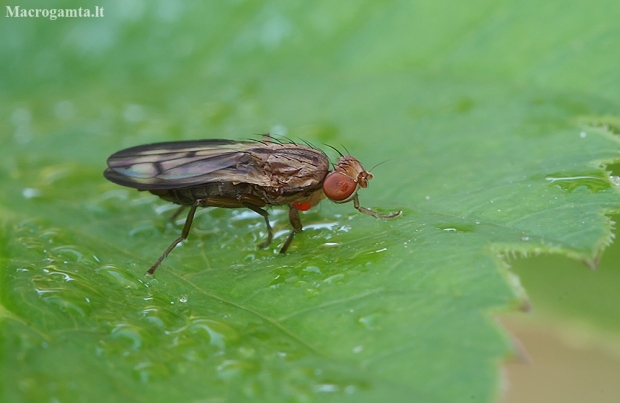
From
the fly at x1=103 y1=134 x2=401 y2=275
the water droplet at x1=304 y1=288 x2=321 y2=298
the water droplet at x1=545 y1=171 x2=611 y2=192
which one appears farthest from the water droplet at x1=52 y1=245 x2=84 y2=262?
the water droplet at x1=545 y1=171 x2=611 y2=192

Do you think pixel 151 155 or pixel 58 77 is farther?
pixel 58 77

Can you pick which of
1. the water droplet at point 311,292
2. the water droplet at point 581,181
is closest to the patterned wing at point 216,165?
the water droplet at point 311,292

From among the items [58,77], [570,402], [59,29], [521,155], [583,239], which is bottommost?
[570,402]

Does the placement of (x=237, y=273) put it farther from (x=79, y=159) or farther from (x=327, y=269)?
(x=79, y=159)

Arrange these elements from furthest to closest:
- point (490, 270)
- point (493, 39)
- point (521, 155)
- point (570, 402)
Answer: point (570, 402) → point (493, 39) → point (521, 155) → point (490, 270)

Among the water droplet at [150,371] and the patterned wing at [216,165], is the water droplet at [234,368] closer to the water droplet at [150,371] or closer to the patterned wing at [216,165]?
the water droplet at [150,371]

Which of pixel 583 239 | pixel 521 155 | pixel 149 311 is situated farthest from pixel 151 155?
pixel 583 239

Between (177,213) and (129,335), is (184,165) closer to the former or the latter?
(177,213)
